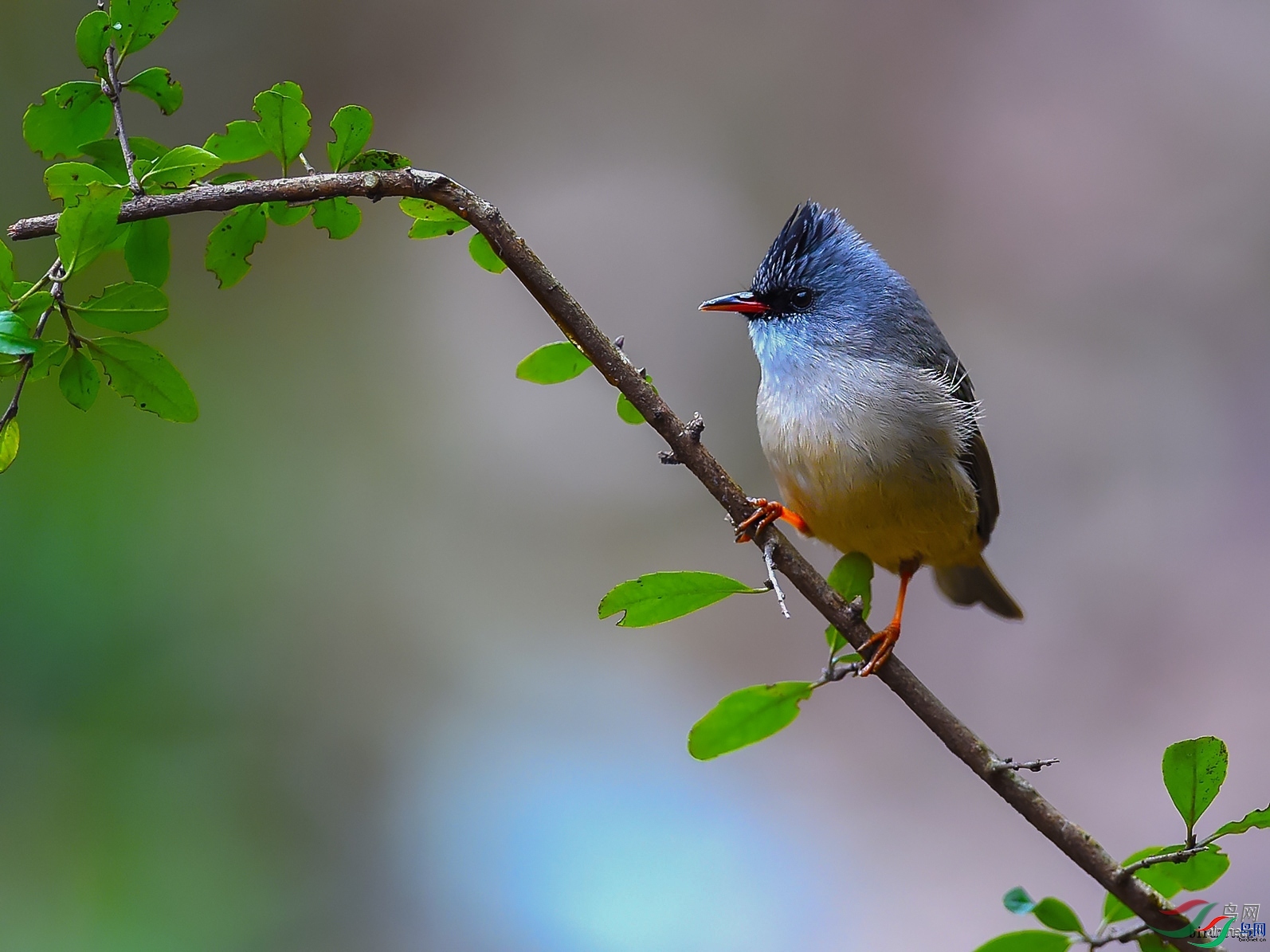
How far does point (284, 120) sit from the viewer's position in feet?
4.07

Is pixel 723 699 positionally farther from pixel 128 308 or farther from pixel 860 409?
pixel 860 409

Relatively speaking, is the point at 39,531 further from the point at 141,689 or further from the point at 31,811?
the point at 31,811

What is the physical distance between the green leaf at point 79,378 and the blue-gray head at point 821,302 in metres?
1.47

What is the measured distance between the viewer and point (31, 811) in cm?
321

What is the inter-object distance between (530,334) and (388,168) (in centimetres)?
323

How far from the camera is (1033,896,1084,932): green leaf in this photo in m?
1.22

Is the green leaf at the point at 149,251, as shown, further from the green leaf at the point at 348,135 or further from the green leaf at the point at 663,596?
the green leaf at the point at 663,596

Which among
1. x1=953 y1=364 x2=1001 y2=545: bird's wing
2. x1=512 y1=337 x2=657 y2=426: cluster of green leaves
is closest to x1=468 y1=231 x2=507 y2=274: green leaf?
x1=512 y1=337 x2=657 y2=426: cluster of green leaves

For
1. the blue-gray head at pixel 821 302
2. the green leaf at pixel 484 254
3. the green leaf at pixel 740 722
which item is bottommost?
the green leaf at pixel 740 722

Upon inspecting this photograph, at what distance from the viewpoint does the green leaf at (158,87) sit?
1275 millimetres

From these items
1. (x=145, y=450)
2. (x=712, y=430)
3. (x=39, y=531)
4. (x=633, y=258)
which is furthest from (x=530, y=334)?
(x=39, y=531)

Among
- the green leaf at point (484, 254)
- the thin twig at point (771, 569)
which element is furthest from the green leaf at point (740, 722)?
the green leaf at point (484, 254)

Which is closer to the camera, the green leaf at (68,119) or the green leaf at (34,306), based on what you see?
the green leaf at (34,306)

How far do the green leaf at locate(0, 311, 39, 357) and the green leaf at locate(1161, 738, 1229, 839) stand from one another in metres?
1.35
